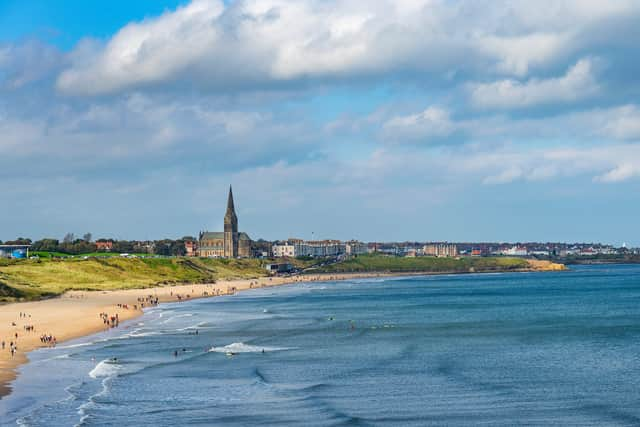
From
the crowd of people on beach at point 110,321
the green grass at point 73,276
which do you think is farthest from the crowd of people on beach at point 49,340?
the green grass at point 73,276

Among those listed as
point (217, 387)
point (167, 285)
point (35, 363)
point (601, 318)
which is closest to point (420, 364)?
point (217, 387)

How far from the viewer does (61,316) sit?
91.1 meters

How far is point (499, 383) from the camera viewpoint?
Result: 49.5m

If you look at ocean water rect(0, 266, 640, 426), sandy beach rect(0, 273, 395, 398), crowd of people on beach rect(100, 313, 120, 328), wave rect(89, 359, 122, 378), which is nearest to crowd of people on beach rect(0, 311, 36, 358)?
sandy beach rect(0, 273, 395, 398)

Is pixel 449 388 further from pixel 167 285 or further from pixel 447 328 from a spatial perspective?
pixel 167 285

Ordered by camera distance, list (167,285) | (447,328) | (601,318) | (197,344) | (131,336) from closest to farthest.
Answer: (197,344) < (131,336) < (447,328) < (601,318) < (167,285)

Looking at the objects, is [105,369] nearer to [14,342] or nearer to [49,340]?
[14,342]

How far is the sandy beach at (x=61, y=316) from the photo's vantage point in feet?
204

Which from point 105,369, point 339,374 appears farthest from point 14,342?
point 339,374

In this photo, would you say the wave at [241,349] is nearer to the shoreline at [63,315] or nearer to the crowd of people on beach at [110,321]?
the shoreline at [63,315]

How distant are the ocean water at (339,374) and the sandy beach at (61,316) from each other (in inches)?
93.3

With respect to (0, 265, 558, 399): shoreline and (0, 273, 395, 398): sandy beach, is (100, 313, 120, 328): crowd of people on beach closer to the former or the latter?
(0, 273, 395, 398): sandy beach

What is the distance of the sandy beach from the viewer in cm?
6230

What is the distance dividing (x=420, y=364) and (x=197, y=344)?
2198 cm
